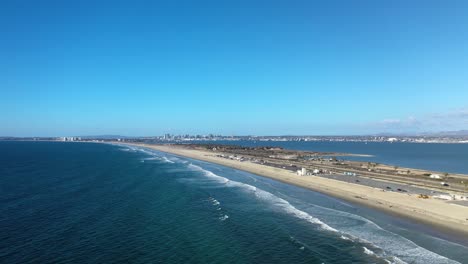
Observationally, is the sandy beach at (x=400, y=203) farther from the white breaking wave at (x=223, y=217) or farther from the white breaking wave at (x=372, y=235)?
the white breaking wave at (x=223, y=217)

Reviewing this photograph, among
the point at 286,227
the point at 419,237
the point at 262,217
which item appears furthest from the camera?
the point at 262,217

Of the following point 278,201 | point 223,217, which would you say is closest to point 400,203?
point 278,201

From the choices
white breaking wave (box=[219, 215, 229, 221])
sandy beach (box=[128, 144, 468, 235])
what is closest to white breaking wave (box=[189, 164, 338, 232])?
white breaking wave (box=[219, 215, 229, 221])

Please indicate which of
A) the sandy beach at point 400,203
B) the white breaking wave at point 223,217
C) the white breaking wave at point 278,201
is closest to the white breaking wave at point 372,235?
the white breaking wave at point 278,201

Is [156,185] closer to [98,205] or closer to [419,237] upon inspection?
[98,205]

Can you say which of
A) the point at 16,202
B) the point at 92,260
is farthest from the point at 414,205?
the point at 16,202

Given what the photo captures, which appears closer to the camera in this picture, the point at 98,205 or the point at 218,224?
the point at 218,224

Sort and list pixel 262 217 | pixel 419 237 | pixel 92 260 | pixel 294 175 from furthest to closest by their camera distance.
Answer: pixel 294 175 < pixel 262 217 < pixel 419 237 < pixel 92 260
